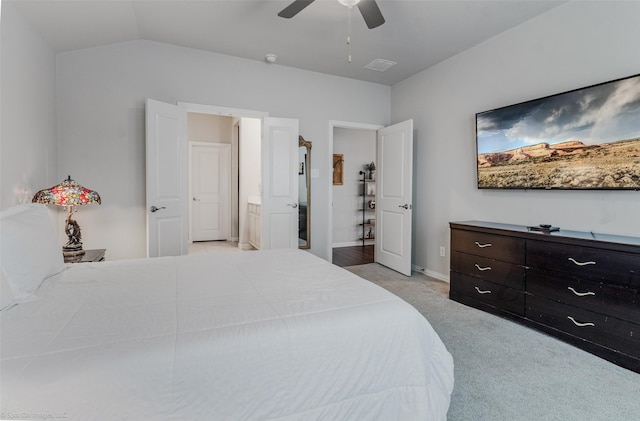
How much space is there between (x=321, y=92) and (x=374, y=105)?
911mm

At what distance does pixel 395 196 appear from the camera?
14.9 feet

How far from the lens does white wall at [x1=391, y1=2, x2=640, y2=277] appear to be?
252 centimetres

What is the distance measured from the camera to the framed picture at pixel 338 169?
6.62m

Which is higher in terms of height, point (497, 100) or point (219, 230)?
point (497, 100)

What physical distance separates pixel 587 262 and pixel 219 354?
2.60 m

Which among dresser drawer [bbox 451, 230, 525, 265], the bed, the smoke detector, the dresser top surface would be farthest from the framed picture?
the bed

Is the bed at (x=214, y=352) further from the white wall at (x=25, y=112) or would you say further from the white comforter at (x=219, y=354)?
the white wall at (x=25, y=112)

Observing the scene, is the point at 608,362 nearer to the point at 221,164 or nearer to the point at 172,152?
the point at 172,152

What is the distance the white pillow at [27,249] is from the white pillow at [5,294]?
32 millimetres

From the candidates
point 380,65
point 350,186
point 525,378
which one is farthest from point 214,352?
point 350,186

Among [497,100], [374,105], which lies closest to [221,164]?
[374,105]

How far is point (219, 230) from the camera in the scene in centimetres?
693

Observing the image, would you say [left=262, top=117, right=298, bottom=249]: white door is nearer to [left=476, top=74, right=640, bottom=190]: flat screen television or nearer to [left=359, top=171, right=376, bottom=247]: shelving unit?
[left=476, top=74, right=640, bottom=190]: flat screen television

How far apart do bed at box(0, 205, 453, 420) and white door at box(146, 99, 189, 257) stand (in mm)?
1823
